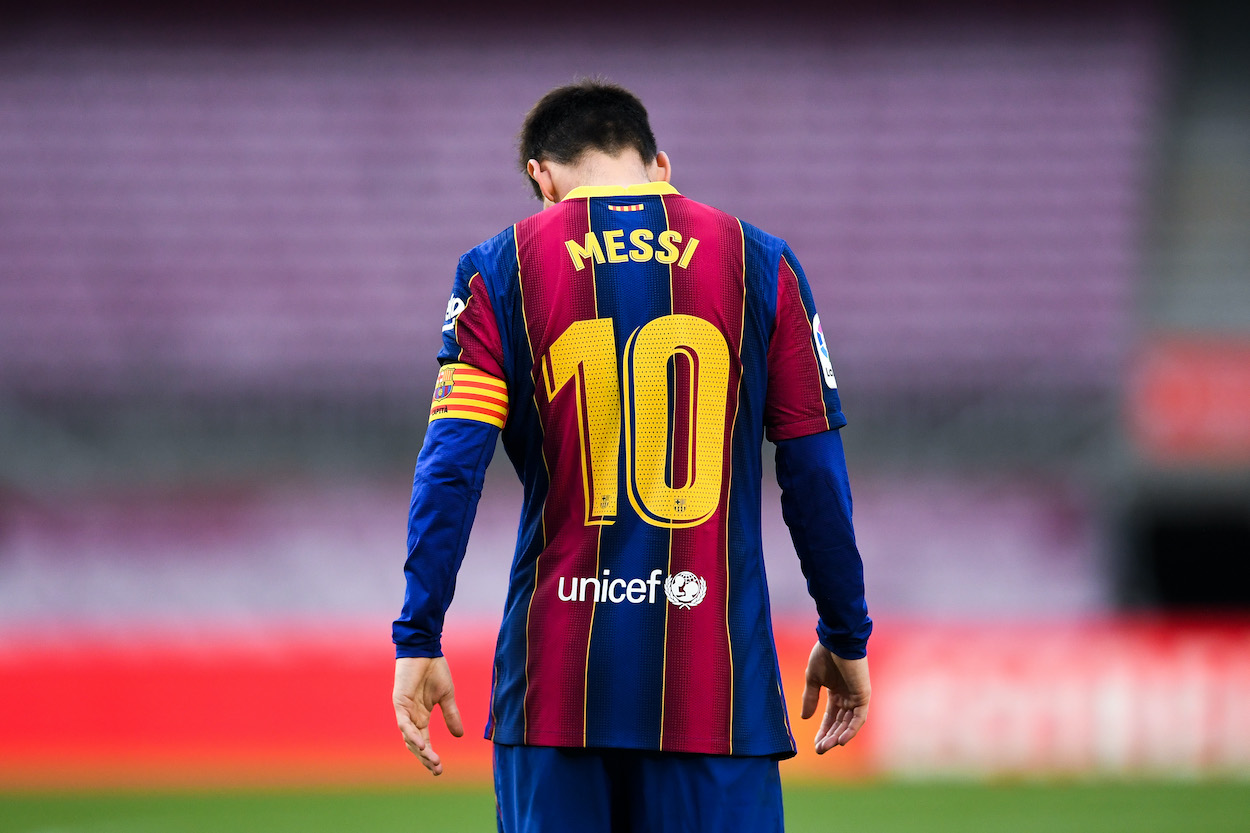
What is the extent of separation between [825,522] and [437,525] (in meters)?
0.59

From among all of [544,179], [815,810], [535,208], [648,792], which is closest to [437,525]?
[648,792]

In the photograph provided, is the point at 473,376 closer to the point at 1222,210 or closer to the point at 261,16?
the point at 261,16

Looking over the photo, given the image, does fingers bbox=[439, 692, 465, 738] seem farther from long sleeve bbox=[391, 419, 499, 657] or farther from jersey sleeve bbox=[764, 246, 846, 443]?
jersey sleeve bbox=[764, 246, 846, 443]

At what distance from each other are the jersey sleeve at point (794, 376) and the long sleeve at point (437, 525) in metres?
0.45

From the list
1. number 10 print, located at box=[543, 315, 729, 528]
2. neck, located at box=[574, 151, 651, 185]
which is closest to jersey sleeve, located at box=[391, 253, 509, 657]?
number 10 print, located at box=[543, 315, 729, 528]

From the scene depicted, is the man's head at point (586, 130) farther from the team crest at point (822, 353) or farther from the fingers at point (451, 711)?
the fingers at point (451, 711)

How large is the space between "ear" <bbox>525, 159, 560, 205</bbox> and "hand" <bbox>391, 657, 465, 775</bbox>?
2.48ft

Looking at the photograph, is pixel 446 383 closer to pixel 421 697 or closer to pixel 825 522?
pixel 421 697

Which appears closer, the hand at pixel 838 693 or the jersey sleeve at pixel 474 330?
the jersey sleeve at pixel 474 330

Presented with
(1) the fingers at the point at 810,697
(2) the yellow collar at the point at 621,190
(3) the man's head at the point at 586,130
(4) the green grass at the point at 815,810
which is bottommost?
(4) the green grass at the point at 815,810

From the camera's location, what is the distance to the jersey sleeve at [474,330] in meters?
2.00

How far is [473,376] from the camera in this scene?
199 centimetres

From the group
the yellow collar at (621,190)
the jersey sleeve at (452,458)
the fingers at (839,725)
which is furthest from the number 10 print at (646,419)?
the fingers at (839,725)

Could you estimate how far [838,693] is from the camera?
2186 mm
